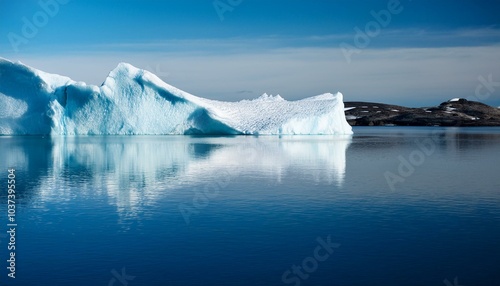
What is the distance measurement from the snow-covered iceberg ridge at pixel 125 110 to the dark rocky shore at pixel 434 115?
6959 cm

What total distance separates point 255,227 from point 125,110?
29973 millimetres

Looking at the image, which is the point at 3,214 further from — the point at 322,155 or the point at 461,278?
the point at 322,155

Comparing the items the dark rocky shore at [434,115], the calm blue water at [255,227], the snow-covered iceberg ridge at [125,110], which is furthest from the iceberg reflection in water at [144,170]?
the dark rocky shore at [434,115]

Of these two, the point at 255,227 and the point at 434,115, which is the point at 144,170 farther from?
the point at 434,115

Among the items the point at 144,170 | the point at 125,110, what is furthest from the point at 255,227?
the point at 125,110

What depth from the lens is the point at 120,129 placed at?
126ft

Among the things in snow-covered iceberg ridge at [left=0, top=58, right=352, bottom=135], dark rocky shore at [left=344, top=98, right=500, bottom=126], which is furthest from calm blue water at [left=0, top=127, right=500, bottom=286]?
dark rocky shore at [left=344, top=98, right=500, bottom=126]

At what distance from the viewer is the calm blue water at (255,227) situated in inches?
267

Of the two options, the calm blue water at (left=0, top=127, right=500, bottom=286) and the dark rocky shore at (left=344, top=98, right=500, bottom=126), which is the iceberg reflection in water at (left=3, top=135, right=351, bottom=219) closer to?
the calm blue water at (left=0, top=127, right=500, bottom=286)

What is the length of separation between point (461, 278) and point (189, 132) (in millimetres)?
35229

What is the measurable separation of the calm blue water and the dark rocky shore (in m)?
91.4

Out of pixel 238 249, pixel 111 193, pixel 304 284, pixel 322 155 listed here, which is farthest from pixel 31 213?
pixel 322 155

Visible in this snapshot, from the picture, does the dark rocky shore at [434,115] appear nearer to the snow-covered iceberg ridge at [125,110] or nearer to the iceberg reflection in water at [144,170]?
the snow-covered iceberg ridge at [125,110]

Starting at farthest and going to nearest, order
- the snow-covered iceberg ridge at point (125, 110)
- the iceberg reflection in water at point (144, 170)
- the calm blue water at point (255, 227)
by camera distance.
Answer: the snow-covered iceberg ridge at point (125, 110) → the iceberg reflection in water at point (144, 170) → the calm blue water at point (255, 227)
